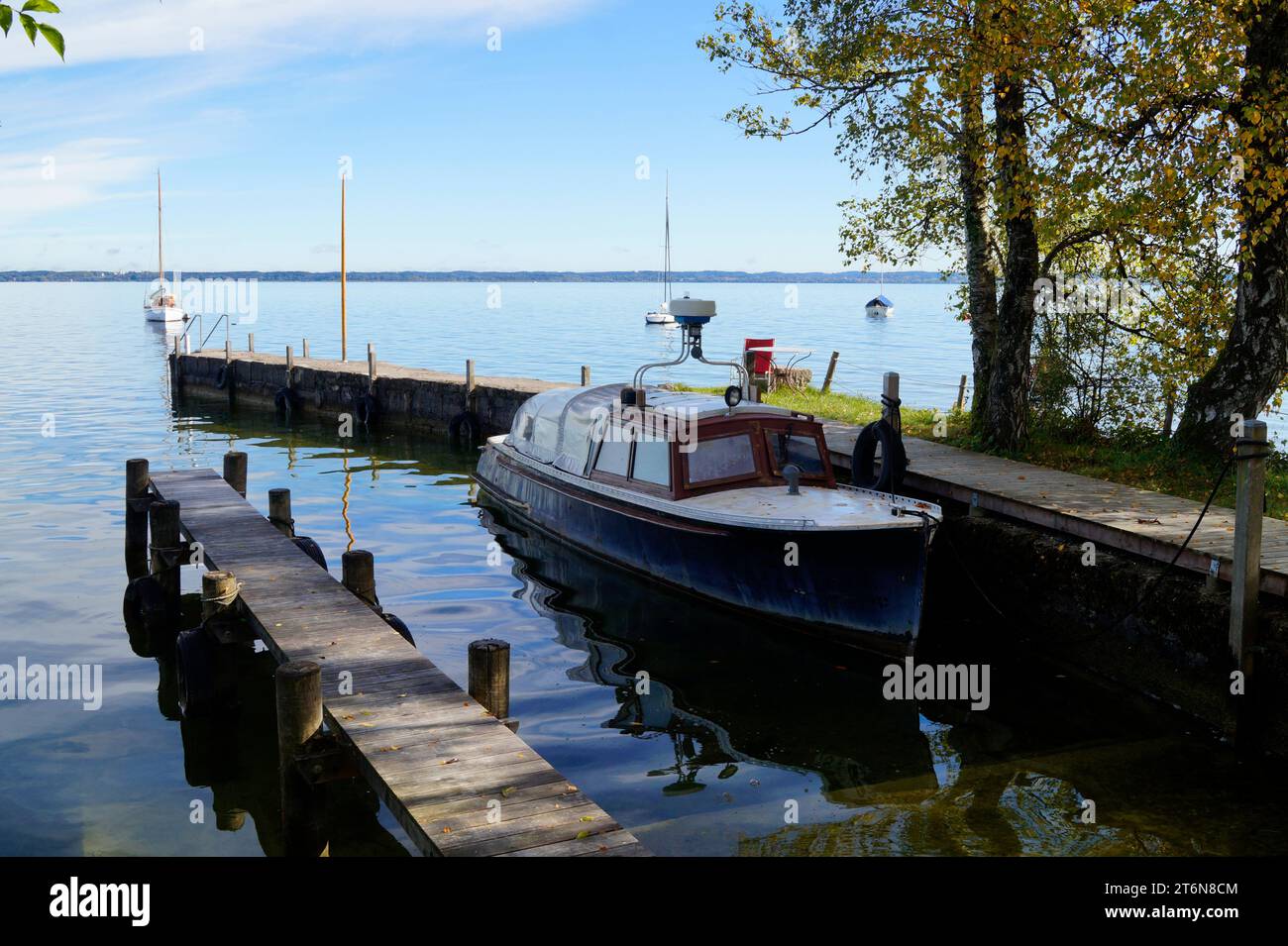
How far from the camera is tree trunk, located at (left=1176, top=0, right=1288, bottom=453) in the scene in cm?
1266

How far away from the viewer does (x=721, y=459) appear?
13.1m

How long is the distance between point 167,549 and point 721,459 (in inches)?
255

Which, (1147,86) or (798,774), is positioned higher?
(1147,86)

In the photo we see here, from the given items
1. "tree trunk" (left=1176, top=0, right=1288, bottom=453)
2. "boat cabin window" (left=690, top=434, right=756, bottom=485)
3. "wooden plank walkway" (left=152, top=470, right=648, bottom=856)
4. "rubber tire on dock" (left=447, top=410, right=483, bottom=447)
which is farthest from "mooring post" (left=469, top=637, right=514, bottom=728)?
"rubber tire on dock" (left=447, top=410, right=483, bottom=447)

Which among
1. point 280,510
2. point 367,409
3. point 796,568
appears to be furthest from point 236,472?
point 367,409

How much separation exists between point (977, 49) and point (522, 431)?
865cm

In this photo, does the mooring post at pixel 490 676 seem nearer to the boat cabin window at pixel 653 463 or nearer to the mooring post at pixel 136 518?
the boat cabin window at pixel 653 463

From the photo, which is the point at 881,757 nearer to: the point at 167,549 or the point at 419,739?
the point at 419,739

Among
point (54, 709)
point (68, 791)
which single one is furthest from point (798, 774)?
point (54, 709)

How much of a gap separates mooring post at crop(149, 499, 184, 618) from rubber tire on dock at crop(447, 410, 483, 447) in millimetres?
13776

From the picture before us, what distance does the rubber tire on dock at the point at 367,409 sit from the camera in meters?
29.1

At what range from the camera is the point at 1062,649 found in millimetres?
11648
